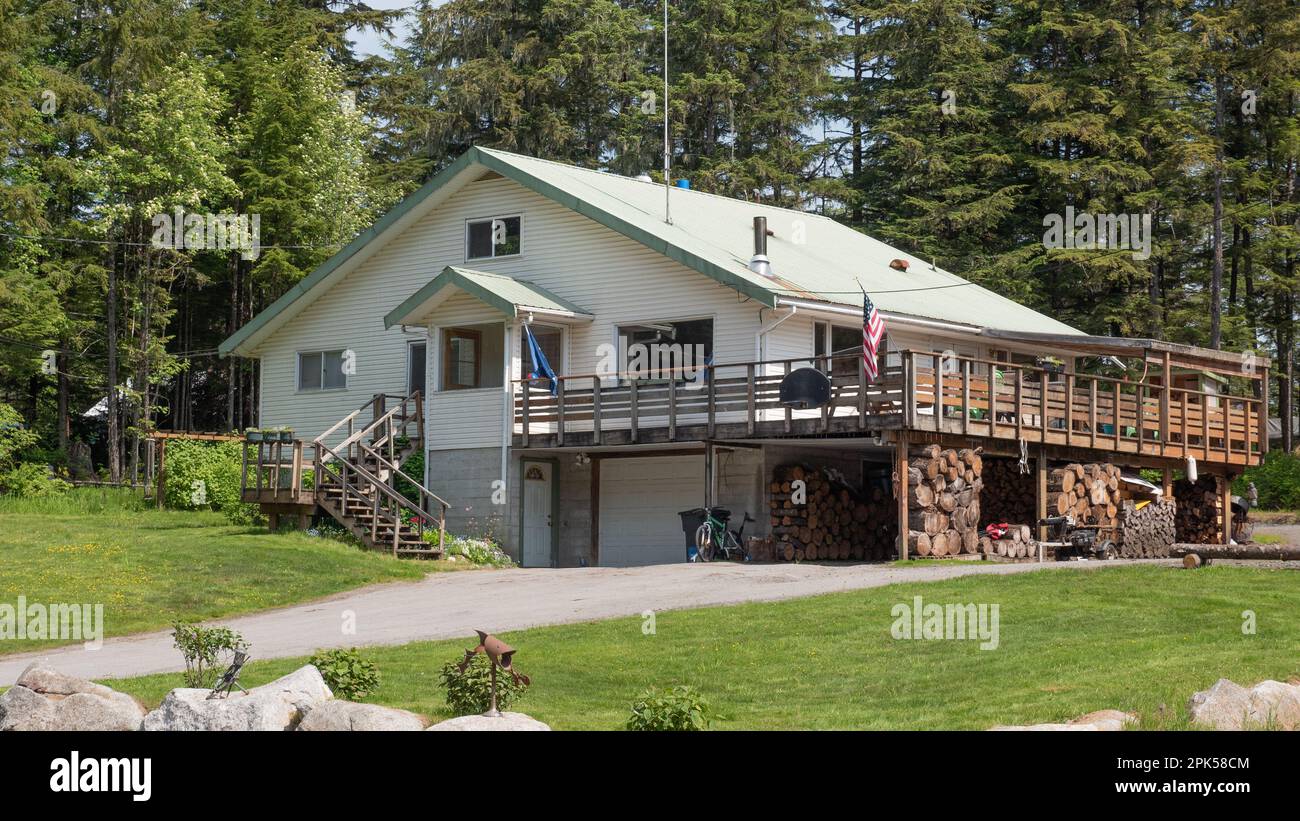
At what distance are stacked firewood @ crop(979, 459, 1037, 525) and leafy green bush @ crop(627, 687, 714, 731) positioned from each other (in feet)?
60.6

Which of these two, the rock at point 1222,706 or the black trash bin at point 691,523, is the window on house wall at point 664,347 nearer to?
the black trash bin at point 691,523

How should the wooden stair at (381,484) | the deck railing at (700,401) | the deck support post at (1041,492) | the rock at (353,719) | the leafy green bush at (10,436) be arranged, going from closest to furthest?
the rock at (353,719), the deck railing at (700,401), the deck support post at (1041,492), the wooden stair at (381,484), the leafy green bush at (10,436)

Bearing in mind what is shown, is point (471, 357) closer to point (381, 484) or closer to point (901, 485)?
point (381, 484)

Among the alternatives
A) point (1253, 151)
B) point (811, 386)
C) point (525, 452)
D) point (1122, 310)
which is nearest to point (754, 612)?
point (811, 386)

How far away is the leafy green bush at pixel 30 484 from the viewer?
123ft

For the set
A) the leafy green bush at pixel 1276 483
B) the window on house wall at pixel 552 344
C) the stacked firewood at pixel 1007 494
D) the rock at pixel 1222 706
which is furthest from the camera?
→ the leafy green bush at pixel 1276 483

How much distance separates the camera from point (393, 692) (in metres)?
13.6

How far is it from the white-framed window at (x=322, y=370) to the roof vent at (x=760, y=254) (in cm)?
981

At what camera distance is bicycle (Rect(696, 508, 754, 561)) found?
2689 centimetres

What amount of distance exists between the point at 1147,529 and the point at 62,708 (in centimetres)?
2193

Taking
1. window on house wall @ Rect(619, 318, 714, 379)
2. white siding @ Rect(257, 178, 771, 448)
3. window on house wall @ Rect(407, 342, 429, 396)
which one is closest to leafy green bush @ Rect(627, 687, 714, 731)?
white siding @ Rect(257, 178, 771, 448)

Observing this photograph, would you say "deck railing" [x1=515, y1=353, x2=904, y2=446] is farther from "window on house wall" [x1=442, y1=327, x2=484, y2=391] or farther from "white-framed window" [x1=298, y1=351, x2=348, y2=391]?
"white-framed window" [x1=298, y1=351, x2=348, y2=391]

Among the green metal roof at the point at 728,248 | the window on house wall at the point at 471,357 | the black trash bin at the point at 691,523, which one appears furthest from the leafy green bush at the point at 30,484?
the black trash bin at the point at 691,523
